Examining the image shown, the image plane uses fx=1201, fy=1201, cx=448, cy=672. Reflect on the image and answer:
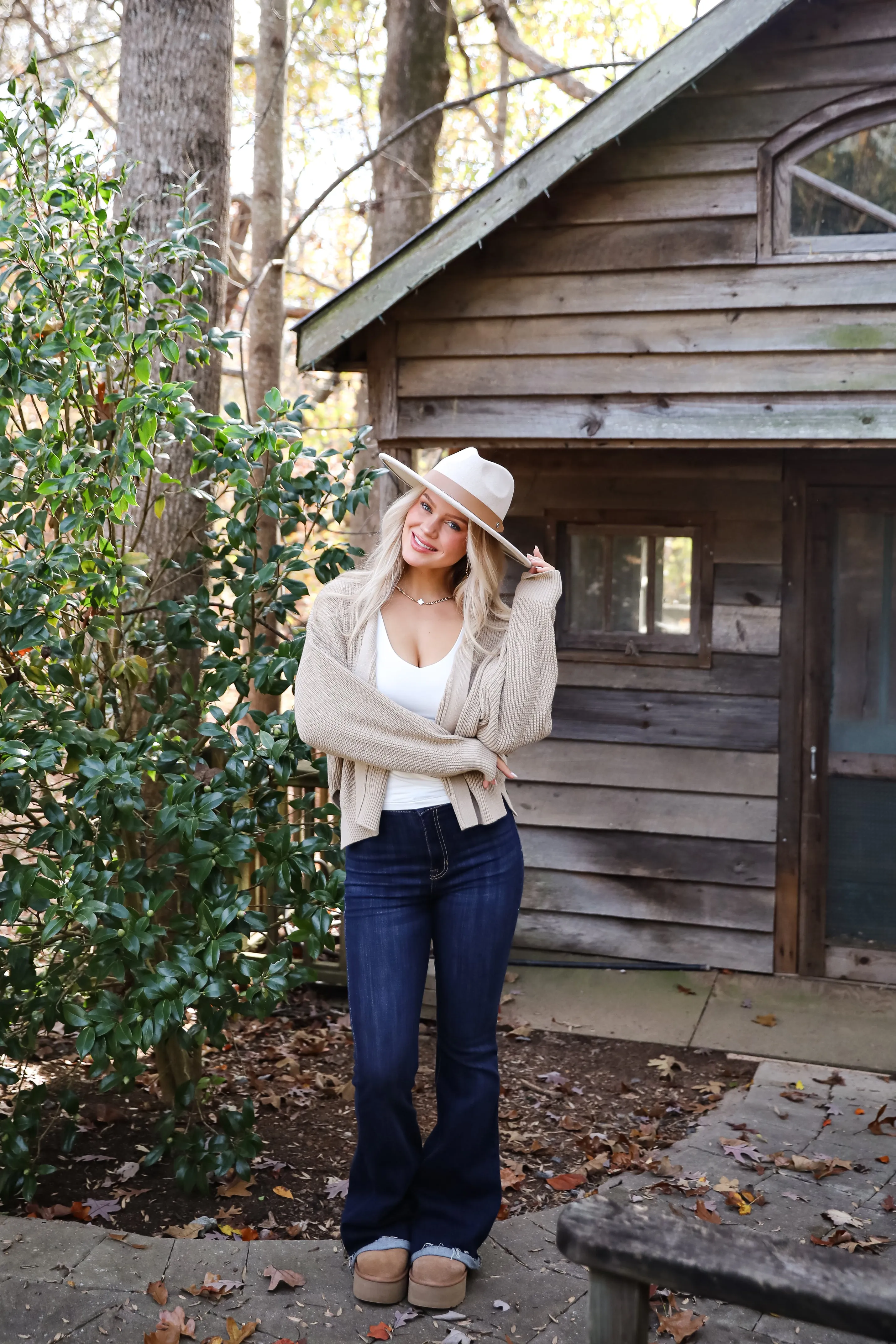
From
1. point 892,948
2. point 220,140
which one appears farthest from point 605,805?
point 220,140

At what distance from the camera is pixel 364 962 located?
117 inches

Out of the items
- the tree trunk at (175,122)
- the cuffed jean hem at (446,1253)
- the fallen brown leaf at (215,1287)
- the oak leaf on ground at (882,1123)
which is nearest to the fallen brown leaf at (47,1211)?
the fallen brown leaf at (215,1287)

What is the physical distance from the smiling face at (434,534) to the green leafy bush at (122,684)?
2.50ft

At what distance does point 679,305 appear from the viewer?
4.90 metres

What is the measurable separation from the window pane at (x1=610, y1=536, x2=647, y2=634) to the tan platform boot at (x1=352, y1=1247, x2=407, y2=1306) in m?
3.65

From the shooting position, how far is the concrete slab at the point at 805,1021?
505 centimetres

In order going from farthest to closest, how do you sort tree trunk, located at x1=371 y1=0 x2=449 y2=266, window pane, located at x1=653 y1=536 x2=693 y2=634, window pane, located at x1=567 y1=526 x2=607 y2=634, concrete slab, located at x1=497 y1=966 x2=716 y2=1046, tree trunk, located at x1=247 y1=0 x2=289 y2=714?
tree trunk, located at x1=371 y1=0 x2=449 y2=266 → tree trunk, located at x1=247 y1=0 x2=289 y2=714 → window pane, located at x1=567 y1=526 x2=607 y2=634 → window pane, located at x1=653 y1=536 x2=693 y2=634 → concrete slab, located at x1=497 y1=966 x2=716 y2=1046

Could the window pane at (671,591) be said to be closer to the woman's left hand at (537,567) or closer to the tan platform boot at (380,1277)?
the woman's left hand at (537,567)

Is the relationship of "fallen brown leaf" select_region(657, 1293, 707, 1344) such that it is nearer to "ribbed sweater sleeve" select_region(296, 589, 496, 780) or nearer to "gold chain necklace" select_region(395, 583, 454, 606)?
"ribbed sweater sleeve" select_region(296, 589, 496, 780)

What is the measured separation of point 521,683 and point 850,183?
3119 millimetres

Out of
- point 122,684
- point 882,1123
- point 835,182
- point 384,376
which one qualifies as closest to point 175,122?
point 384,376

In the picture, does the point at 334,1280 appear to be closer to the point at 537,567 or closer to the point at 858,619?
the point at 537,567

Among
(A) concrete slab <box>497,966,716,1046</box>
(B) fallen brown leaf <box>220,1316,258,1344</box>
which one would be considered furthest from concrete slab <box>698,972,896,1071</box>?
(B) fallen brown leaf <box>220,1316,258,1344</box>

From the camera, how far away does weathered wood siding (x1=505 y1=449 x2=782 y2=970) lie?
5.88m
